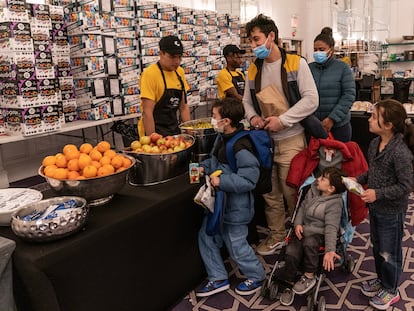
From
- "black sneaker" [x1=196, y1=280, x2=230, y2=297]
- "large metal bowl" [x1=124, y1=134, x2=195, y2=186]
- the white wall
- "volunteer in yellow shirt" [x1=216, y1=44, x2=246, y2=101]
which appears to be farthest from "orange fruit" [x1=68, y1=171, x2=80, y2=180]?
the white wall

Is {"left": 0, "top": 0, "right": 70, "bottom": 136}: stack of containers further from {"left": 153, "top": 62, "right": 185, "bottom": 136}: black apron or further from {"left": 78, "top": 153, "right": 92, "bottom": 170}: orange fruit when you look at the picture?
{"left": 78, "top": 153, "right": 92, "bottom": 170}: orange fruit

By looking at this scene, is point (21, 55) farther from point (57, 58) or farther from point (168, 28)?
point (168, 28)

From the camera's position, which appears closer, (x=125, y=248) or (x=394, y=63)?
(x=125, y=248)

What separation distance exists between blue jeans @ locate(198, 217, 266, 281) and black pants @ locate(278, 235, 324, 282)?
21 cm

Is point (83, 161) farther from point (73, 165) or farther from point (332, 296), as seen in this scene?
point (332, 296)

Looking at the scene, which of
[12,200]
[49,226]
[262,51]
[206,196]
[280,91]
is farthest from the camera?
[280,91]

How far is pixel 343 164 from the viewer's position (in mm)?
2678

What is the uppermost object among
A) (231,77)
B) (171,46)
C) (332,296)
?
(171,46)

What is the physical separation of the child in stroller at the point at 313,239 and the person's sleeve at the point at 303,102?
1.41 ft

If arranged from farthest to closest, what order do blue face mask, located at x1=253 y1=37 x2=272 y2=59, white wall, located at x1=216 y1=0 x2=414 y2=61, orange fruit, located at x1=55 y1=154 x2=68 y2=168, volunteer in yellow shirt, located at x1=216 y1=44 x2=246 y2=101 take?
white wall, located at x1=216 y1=0 x2=414 y2=61 → volunteer in yellow shirt, located at x1=216 y1=44 x2=246 y2=101 → blue face mask, located at x1=253 y1=37 x2=272 y2=59 → orange fruit, located at x1=55 y1=154 x2=68 y2=168

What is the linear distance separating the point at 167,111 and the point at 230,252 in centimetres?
144

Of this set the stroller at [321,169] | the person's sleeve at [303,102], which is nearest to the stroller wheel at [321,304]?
the stroller at [321,169]

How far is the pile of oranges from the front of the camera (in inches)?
76.7

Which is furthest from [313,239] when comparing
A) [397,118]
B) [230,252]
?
[397,118]
